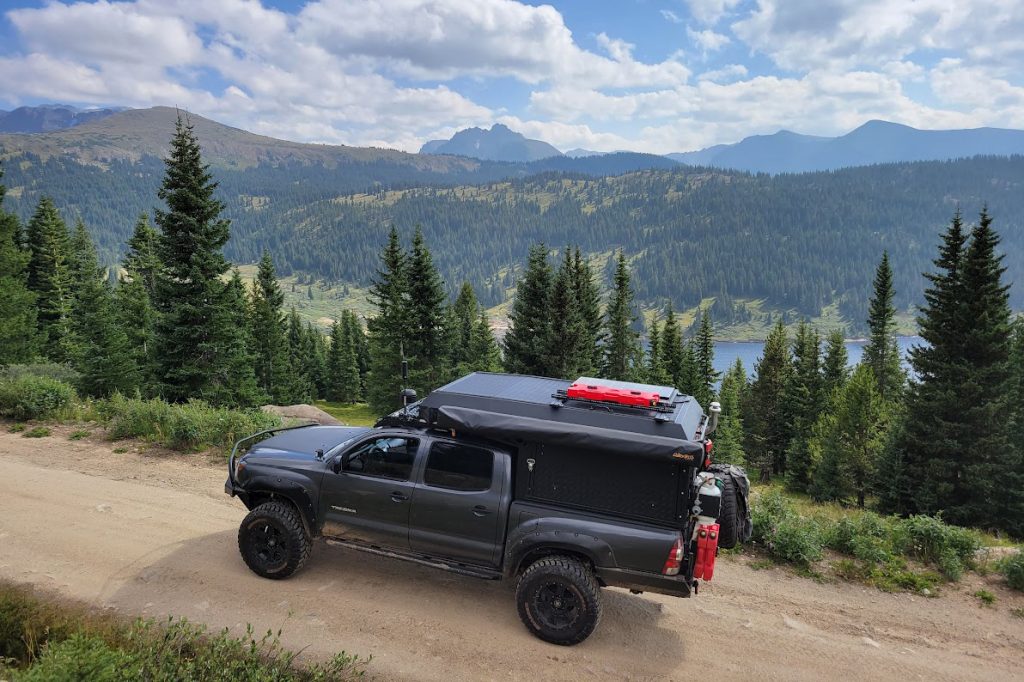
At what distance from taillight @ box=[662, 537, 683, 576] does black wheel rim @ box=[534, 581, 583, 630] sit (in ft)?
3.84

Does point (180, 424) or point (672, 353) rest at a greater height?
point (180, 424)

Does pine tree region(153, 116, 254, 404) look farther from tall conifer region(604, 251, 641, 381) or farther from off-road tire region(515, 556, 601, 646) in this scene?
tall conifer region(604, 251, 641, 381)

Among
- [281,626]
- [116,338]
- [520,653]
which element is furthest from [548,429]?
[116,338]

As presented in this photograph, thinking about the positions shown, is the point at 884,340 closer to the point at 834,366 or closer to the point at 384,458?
the point at 834,366

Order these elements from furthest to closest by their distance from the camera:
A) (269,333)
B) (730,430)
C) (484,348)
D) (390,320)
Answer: (484,348), (269,333), (730,430), (390,320)

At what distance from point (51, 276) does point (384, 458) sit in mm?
49897

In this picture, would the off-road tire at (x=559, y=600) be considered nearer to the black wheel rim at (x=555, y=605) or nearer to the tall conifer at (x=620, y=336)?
the black wheel rim at (x=555, y=605)

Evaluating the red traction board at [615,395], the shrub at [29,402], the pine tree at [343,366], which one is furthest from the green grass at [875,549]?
the pine tree at [343,366]

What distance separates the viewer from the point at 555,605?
6.88m

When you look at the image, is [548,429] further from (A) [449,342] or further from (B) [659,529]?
(A) [449,342]

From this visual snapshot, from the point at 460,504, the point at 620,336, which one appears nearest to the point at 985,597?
the point at 460,504

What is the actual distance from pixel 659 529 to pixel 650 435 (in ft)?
3.54

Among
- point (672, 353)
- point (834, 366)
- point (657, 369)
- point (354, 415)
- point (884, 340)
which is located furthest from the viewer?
point (354, 415)

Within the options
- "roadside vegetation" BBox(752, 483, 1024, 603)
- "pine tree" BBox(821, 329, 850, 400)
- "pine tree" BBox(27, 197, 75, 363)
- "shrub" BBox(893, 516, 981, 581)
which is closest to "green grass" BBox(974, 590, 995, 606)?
"roadside vegetation" BBox(752, 483, 1024, 603)
